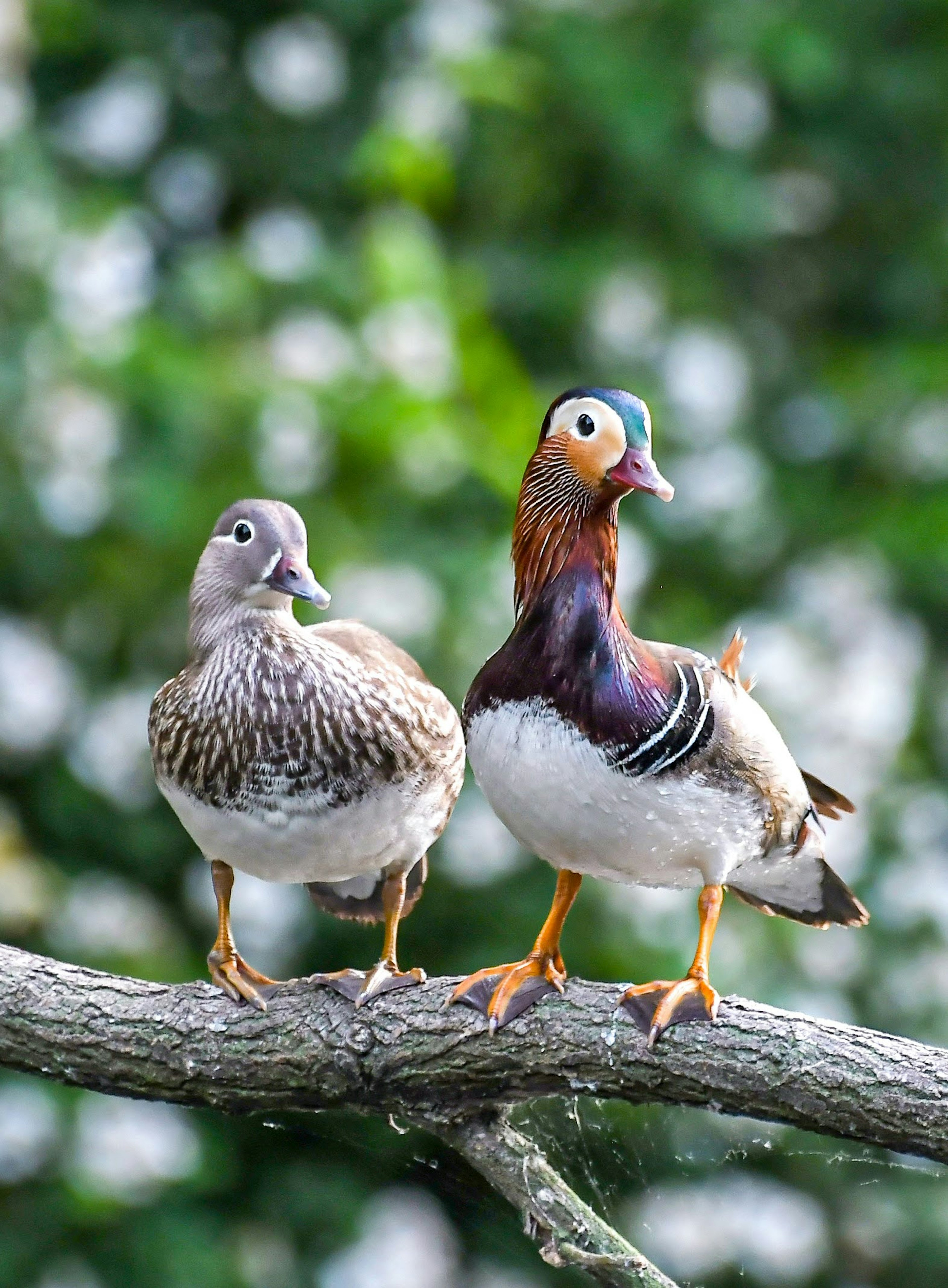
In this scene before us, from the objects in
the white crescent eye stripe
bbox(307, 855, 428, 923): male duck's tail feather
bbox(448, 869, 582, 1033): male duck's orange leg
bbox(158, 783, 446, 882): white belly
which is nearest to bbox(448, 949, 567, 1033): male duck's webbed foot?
bbox(448, 869, 582, 1033): male duck's orange leg

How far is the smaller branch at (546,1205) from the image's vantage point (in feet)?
7.44

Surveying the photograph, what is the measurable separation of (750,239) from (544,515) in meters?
4.47

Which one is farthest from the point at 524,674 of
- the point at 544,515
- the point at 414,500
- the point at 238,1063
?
the point at 414,500

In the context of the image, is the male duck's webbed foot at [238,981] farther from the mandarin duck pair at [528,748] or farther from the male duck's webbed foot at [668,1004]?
the male duck's webbed foot at [668,1004]

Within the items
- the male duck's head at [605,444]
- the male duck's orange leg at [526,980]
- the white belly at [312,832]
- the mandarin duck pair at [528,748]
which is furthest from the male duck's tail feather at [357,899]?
the male duck's head at [605,444]

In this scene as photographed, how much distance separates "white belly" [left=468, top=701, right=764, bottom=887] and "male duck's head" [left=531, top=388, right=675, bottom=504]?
0.29m

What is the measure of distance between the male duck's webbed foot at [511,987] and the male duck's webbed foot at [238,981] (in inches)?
12.9

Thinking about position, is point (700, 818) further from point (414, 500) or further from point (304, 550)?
point (414, 500)

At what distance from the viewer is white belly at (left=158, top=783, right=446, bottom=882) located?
2.46 m

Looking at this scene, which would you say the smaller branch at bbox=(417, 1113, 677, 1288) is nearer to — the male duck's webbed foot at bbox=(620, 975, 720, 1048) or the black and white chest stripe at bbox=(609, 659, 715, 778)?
the male duck's webbed foot at bbox=(620, 975, 720, 1048)

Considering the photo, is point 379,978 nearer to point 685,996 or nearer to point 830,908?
point 685,996

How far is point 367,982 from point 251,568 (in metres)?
0.61

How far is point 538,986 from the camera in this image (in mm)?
2375

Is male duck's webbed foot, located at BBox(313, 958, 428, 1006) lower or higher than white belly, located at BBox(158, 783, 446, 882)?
lower
